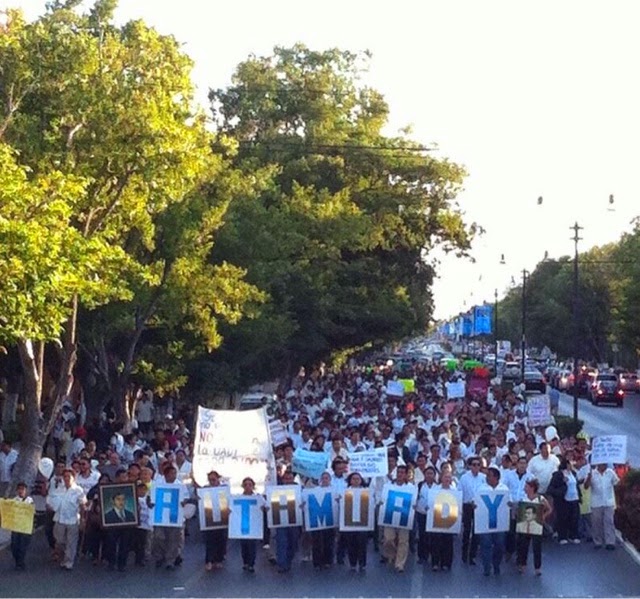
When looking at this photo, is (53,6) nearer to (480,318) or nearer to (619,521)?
(619,521)

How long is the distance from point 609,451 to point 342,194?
109 ft

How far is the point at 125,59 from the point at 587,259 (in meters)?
102

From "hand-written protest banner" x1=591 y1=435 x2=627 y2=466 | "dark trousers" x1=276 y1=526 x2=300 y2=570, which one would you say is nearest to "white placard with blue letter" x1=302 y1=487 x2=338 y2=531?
"dark trousers" x1=276 y1=526 x2=300 y2=570

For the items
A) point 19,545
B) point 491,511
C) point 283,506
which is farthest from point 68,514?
point 491,511

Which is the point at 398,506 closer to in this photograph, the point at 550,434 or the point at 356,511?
the point at 356,511

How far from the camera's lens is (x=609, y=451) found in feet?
73.7

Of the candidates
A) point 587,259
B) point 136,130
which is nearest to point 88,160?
point 136,130

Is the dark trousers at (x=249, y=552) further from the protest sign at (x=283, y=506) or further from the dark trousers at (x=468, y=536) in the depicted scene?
the dark trousers at (x=468, y=536)

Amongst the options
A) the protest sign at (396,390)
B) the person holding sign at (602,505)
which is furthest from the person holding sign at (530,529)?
the protest sign at (396,390)

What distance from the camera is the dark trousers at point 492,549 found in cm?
1892

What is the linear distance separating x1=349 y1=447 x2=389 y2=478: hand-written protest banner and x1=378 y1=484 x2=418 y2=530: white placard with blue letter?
154cm

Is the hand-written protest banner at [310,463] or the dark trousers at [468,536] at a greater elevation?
the hand-written protest banner at [310,463]

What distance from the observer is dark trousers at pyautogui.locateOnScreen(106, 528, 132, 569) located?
→ 19.4m

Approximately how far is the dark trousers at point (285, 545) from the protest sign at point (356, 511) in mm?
658
